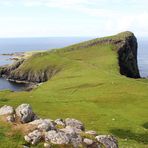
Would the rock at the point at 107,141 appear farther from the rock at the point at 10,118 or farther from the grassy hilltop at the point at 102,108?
A: the rock at the point at 10,118

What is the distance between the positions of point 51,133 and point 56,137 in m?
0.60

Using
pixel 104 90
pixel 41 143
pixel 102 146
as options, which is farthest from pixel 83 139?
pixel 104 90

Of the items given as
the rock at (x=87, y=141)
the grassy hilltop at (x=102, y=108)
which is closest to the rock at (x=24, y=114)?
the grassy hilltop at (x=102, y=108)

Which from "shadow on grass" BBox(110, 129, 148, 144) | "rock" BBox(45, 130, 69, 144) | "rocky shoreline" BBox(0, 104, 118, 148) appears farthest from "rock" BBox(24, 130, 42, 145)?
"shadow on grass" BBox(110, 129, 148, 144)

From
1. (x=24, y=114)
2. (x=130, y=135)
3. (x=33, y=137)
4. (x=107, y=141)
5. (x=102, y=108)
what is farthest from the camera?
(x=102, y=108)

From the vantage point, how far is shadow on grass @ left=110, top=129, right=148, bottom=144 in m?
46.5

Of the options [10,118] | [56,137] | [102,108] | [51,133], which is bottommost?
[102,108]

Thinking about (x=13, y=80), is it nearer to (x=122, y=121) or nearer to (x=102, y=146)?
(x=122, y=121)

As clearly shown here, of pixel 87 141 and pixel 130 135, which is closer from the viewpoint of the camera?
pixel 87 141

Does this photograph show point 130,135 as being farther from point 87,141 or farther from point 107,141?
point 87,141

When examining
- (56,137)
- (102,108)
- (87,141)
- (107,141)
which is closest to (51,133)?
(56,137)

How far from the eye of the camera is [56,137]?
28938 millimetres

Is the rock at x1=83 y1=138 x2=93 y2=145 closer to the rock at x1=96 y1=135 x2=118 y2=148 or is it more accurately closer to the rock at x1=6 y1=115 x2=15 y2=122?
the rock at x1=96 y1=135 x2=118 y2=148

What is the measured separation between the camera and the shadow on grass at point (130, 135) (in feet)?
152
